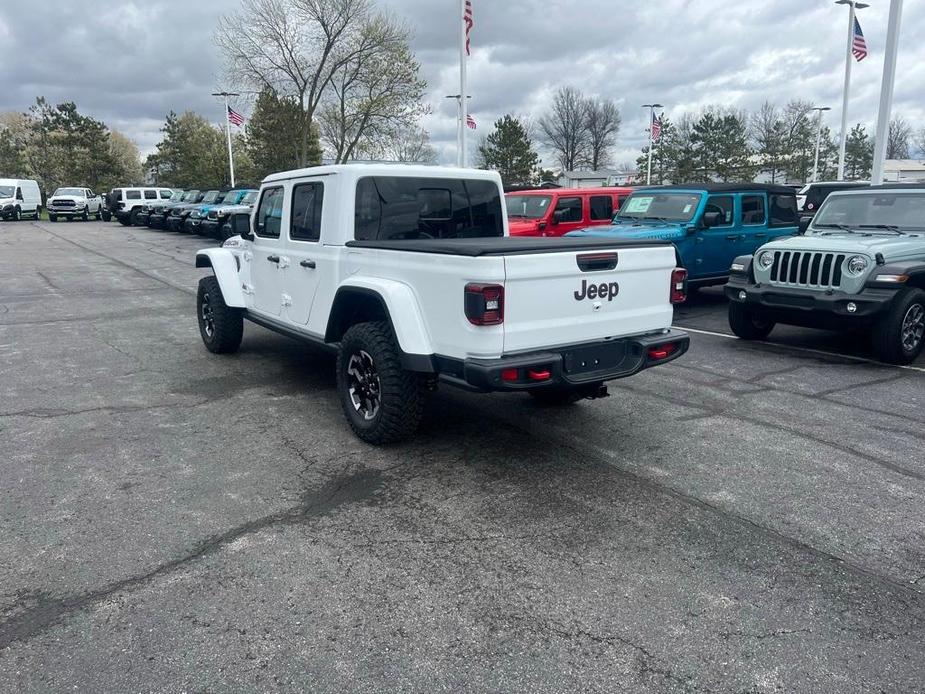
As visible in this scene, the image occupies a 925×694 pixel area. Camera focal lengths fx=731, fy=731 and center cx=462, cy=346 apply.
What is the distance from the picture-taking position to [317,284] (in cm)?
576

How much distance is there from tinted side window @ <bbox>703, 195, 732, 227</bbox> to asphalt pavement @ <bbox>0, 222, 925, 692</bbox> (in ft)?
15.8

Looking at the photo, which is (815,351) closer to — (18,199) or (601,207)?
(601,207)

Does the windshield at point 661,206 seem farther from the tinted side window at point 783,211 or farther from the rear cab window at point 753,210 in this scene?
the tinted side window at point 783,211

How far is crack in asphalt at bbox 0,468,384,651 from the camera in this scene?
3.06 metres

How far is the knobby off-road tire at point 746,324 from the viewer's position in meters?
8.91

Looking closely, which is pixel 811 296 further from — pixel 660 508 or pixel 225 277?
pixel 225 277

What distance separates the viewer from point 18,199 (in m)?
41.2

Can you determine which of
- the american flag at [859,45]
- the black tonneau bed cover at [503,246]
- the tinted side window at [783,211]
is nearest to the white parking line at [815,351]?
the tinted side window at [783,211]

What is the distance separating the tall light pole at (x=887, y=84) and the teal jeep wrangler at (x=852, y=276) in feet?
21.3

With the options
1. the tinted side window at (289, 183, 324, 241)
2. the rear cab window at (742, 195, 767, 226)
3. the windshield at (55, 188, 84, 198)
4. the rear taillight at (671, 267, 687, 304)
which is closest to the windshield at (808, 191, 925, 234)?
the rear cab window at (742, 195, 767, 226)

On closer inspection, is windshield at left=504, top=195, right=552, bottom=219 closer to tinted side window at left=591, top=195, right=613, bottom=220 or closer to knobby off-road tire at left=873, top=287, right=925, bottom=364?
tinted side window at left=591, top=195, right=613, bottom=220

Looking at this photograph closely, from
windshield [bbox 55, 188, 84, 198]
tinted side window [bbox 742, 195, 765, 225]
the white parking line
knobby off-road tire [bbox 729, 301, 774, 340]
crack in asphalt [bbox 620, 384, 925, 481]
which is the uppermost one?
windshield [bbox 55, 188, 84, 198]

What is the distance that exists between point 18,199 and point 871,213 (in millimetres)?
44659

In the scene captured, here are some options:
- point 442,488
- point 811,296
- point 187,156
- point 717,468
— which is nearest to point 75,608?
point 442,488
